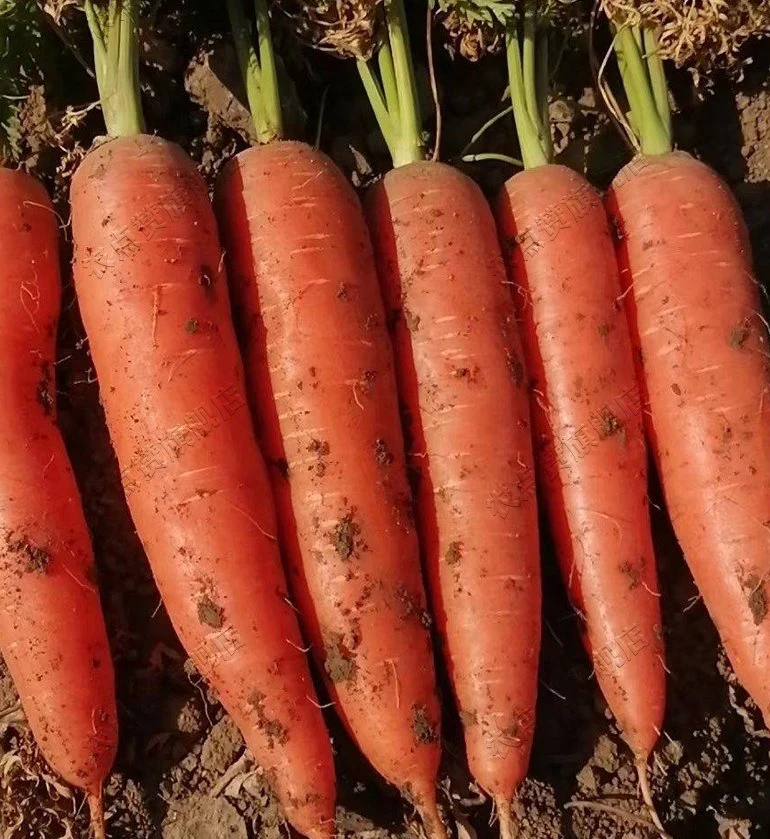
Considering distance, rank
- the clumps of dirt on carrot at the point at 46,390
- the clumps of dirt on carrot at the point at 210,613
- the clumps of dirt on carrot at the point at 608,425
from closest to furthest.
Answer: the clumps of dirt on carrot at the point at 210,613 < the clumps of dirt on carrot at the point at 46,390 < the clumps of dirt on carrot at the point at 608,425

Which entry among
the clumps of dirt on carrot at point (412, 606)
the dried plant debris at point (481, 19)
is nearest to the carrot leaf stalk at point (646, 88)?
the dried plant debris at point (481, 19)

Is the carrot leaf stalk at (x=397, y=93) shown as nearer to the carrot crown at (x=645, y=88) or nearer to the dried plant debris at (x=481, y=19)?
the dried plant debris at (x=481, y=19)

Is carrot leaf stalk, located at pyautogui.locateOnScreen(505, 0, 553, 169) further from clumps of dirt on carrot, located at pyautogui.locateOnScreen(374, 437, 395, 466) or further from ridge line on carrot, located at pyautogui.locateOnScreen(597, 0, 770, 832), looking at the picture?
clumps of dirt on carrot, located at pyautogui.locateOnScreen(374, 437, 395, 466)

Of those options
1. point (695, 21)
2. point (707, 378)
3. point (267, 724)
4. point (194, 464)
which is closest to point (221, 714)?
point (267, 724)

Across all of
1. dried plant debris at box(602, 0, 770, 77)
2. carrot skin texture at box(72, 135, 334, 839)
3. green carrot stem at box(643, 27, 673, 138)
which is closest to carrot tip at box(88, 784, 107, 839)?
carrot skin texture at box(72, 135, 334, 839)

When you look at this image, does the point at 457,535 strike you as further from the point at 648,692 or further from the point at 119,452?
the point at 119,452
